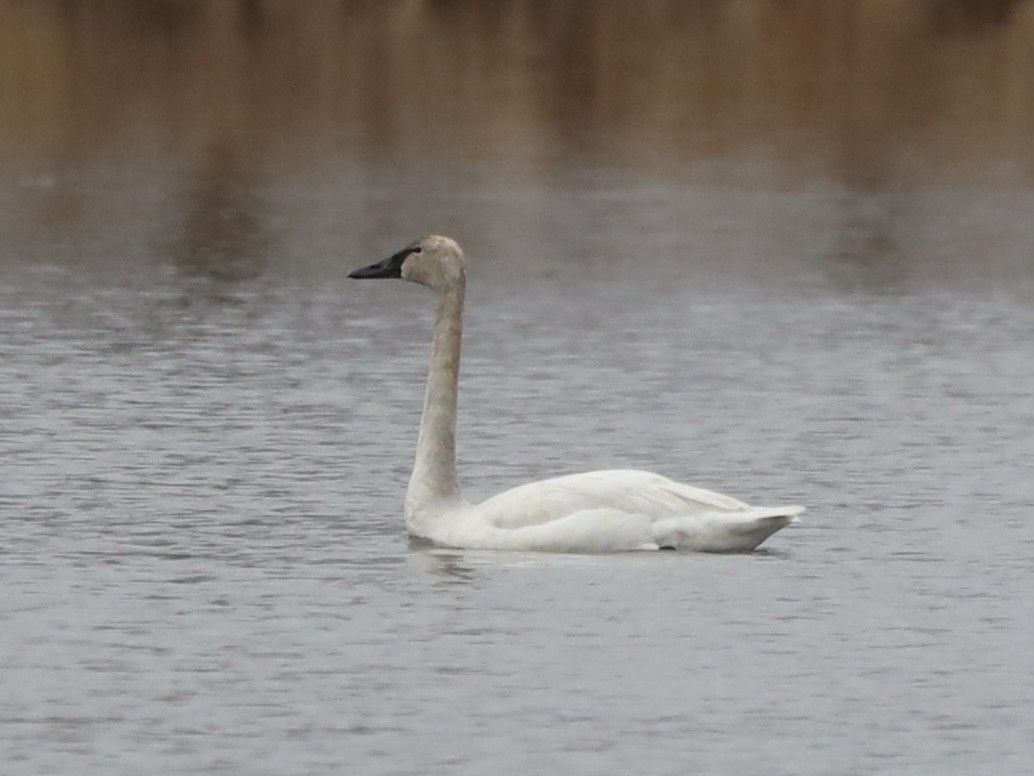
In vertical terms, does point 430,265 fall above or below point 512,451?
above

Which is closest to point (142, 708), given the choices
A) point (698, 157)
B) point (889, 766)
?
point (889, 766)

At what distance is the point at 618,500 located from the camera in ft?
43.9

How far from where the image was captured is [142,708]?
35.2ft

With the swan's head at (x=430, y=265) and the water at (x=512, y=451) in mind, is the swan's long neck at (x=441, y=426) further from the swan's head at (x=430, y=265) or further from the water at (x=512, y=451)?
the water at (x=512, y=451)

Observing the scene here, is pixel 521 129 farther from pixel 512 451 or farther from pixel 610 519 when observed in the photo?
pixel 610 519

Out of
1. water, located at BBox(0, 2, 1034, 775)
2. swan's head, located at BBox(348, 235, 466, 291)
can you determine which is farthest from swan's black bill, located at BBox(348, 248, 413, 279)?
water, located at BBox(0, 2, 1034, 775)

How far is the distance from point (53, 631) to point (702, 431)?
6.26 meters

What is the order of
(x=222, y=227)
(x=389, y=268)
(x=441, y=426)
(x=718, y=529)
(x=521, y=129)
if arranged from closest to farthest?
(x=718, y=529), (x=441, y=426), (x=389, y=268), (x=222, y=227), (x=521, y=129)

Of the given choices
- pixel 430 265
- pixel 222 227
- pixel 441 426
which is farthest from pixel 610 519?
pixel 222 227

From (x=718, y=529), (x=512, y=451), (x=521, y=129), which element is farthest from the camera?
(x=521, y=129)

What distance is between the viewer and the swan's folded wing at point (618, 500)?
13.4 metres

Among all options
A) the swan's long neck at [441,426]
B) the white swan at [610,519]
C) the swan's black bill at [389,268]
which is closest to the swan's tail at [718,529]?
the white swan at [610,519]

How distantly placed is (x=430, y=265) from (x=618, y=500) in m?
1.74

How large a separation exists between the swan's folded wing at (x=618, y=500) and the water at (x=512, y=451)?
21 centimetres
